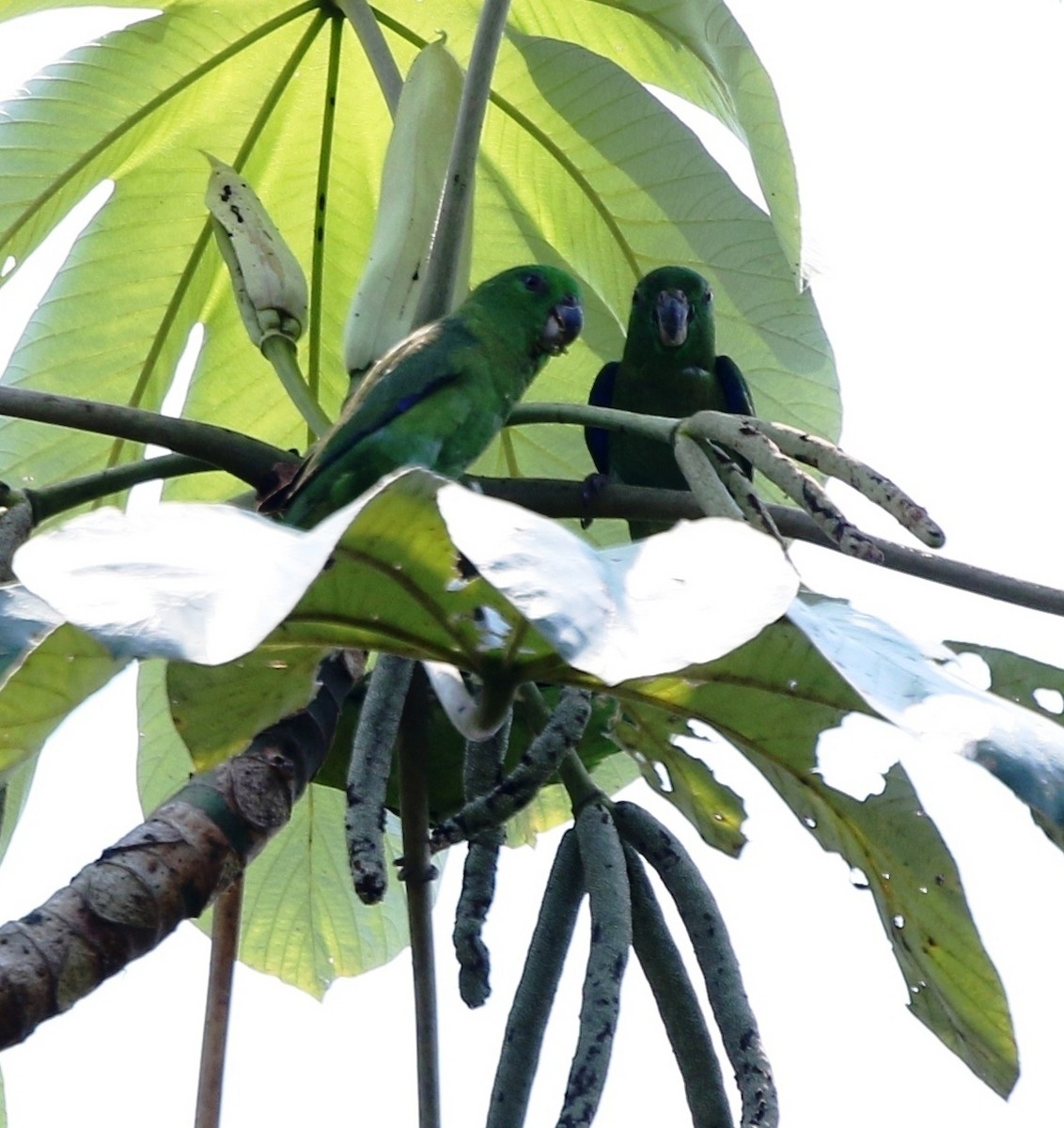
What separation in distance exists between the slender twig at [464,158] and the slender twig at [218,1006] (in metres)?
0.64

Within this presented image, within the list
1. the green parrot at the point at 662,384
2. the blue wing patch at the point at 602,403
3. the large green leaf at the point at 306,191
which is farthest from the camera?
the green parrot at the point at 662,384

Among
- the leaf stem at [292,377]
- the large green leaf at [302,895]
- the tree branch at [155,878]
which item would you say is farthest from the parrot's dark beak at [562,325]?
the tree branch at [155,878]

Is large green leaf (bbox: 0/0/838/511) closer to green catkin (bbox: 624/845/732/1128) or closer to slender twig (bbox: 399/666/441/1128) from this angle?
slender twig (bbox: 399/666/441/1128)

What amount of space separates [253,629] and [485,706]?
0.43m

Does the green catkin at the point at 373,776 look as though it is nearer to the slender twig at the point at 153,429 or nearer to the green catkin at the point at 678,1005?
the green catkin at the point at 678,1005

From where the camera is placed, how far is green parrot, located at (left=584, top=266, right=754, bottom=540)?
9.27 ft

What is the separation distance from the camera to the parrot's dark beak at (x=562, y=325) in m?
2.22

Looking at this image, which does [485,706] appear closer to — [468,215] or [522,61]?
[468,215]

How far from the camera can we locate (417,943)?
1.14 m

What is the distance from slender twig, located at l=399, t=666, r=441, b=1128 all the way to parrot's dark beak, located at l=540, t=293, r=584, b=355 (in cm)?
100

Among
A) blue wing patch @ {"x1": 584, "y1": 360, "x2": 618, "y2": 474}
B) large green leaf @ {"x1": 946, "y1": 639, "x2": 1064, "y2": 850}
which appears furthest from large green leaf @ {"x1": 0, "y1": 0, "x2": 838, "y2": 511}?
large green leaf @ {"x1": 946, "y1": 639, "x2": 1064, "y2": 850}

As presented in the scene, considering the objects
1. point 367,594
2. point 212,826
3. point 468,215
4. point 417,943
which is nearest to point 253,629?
point 367,594

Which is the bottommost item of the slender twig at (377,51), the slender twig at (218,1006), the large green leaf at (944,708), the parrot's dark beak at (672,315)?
the slender twig at (218,1006)

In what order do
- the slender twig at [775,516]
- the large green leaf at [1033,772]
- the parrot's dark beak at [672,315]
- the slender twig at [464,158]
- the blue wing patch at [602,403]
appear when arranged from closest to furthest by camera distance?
the large green leaf at [1033,772] < the slender twig at [775,516] < the slender twig at [464,158] < the blue wing patch at [602,403] < the parrot's dark beak at [672,315]
